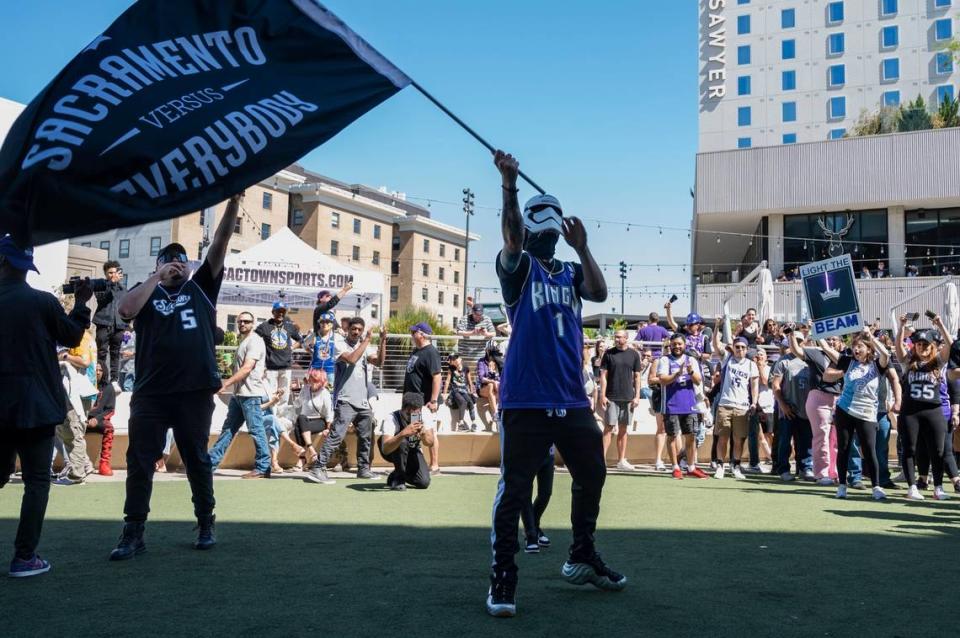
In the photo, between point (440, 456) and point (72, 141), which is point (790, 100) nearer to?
point (440, 456)

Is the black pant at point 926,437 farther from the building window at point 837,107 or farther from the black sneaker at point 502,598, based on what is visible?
the building window at point 837,107

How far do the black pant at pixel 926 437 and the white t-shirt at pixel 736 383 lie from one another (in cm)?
252

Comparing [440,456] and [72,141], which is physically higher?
[72,141]

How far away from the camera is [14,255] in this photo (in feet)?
16.9

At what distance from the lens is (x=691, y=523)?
300 inches

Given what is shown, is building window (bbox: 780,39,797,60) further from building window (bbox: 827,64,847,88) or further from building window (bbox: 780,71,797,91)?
building window (bbox: 827,64,847,88)

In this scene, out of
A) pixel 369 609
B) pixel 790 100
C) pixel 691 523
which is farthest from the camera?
pixel 790 100

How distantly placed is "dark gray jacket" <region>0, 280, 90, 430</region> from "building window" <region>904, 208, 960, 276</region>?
3660 centimetres

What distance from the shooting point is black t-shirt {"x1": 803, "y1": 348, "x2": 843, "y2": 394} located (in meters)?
11.4

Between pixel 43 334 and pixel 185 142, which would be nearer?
pixel 185 142

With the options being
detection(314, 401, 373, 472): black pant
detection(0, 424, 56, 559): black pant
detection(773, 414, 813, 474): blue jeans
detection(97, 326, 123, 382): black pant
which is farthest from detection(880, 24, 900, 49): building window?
detection(0, 424, 56, 559): black pant

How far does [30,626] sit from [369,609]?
1562 millimetres

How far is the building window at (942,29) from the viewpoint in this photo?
2216 inches

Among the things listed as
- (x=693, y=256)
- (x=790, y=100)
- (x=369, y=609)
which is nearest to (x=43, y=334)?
(x=369, y=609)
